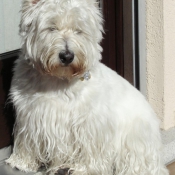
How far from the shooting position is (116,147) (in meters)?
3.92

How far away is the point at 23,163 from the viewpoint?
390 cm

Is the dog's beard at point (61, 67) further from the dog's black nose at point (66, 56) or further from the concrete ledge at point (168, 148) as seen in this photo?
the concrete ledge at point (168, 148)

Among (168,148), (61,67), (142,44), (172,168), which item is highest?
(61,67)

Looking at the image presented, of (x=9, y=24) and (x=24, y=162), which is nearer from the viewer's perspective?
(x=24, y=162)

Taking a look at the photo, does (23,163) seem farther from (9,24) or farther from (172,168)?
(172,168)

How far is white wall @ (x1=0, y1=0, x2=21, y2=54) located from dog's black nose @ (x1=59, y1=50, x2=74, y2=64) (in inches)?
36.2

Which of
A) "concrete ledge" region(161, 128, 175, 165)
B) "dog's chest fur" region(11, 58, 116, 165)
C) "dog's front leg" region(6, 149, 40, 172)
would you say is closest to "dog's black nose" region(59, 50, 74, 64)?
"dog's chest fur" region(11, 58, 116, 165)

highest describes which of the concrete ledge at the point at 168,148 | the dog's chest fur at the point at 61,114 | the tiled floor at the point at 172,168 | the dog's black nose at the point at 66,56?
the dog's black nose at the point at 66,56

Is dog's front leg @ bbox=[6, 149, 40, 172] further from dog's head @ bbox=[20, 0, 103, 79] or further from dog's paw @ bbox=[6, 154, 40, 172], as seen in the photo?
dog's head @ bbox=[20, 0, 103, 79]

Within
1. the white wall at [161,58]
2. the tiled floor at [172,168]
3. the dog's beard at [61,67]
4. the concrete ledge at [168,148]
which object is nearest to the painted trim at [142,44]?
the white wall at [161,58]

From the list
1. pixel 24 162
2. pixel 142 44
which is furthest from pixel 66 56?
pixel 142 44

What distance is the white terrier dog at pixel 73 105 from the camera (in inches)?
136

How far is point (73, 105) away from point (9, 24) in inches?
36.0

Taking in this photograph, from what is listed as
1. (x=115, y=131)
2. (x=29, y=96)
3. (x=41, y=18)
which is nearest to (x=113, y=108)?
(x=115, y=131)
